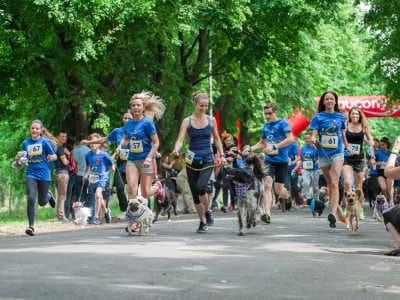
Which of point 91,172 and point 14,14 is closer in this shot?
point 91,172

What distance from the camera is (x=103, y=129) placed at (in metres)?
25.8

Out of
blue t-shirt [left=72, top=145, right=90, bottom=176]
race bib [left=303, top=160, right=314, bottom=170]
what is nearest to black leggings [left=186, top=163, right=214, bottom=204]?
Answer: blue t-shirt [left=72, top=145, right=90, bottom=176]

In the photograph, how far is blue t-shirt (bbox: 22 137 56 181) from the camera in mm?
15773

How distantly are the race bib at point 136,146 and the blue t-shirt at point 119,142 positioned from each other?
102 inches

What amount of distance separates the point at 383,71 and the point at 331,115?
20.0 metres

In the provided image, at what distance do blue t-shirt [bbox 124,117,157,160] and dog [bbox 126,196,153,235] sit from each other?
624 mm

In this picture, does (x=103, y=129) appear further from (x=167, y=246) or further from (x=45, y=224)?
(x=167, y=246)

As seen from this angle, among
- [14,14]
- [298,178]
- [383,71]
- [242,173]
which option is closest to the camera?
[242,173]

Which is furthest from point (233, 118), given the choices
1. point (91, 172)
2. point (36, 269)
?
point (36, 269)

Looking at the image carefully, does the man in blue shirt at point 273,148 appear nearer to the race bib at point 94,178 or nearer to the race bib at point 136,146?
the race bib at point 136,146

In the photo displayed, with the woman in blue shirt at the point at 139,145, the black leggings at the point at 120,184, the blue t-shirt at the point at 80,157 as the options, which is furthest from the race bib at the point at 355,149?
the blue t-shirt at the point at 80,157

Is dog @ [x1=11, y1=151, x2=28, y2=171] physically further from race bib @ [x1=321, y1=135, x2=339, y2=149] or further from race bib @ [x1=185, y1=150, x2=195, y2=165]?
race bib @ [x1=321, y1=135, x2=339, y2=149]

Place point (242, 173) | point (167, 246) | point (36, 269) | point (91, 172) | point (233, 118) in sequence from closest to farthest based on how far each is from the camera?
point (36, 269)
point (167, 246)
point (242, 173)
point (91, 172)
point (233, 118)

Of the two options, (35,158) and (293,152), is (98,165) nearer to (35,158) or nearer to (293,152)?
(35,158)
